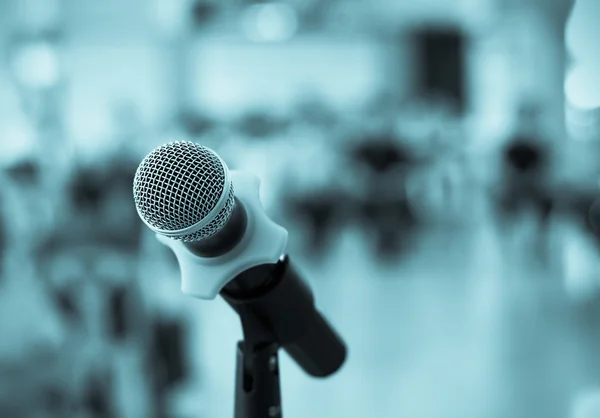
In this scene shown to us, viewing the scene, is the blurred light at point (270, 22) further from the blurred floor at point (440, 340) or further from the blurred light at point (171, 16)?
the blurred floor at point (440, 340)

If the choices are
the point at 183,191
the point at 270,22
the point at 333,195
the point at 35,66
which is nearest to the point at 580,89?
the point at 333,195

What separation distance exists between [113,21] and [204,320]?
383 centimetres

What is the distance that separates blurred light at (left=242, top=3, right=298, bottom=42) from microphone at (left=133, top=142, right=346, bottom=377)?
4.82m

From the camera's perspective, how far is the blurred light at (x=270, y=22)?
17.0 feet

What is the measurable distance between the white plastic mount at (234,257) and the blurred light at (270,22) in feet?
15.9

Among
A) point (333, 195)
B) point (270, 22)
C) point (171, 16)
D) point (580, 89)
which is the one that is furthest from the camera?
point (270, 22)

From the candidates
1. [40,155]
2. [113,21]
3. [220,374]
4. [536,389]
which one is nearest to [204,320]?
[220,374]

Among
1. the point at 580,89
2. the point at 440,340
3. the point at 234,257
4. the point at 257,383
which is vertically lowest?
the point at 440,340

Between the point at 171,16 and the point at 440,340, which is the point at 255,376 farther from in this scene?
the point at 171,16

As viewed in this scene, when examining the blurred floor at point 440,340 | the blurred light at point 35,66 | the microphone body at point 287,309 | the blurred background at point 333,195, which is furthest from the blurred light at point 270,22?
the microphone body at point 287,309

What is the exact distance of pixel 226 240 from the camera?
1.28 ft

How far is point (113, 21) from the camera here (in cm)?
545

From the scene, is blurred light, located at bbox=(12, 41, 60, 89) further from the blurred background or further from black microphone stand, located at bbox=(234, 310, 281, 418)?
black microphone stand, located at bbox=(234, 310, 281, 418)

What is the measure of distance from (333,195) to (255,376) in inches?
135
